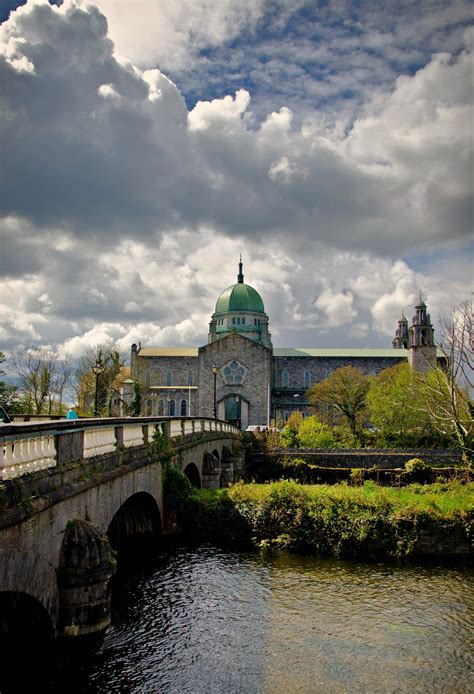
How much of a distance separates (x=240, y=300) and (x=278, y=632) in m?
75.5

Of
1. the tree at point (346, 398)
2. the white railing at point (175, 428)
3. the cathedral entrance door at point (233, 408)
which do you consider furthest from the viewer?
the cathedral entrance door at point (233, 408)

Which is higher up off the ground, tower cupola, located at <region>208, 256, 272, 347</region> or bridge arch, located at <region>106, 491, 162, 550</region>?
tower cupola, located at <region>208, 256, 272, 347</region>

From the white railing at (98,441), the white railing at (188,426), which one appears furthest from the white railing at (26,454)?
Answer: the white railing at (188,426)

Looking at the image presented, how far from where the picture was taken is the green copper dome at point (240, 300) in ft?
286

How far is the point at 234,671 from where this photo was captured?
36.9 feet

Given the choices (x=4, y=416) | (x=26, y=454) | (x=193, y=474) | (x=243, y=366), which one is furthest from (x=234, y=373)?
(x=26, y=454)

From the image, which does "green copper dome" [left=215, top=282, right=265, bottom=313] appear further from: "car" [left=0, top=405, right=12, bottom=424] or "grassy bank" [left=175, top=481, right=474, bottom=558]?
"car" [left=0, top=405, right=12, bottom=424]

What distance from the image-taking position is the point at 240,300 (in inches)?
3445

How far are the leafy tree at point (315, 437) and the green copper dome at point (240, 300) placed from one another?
38186 millimetres

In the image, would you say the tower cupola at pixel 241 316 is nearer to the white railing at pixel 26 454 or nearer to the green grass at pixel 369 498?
the green grass at pixel 369 498

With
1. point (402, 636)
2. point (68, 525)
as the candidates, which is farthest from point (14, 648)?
point (402, 636)

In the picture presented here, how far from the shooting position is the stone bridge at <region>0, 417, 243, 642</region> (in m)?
8.29

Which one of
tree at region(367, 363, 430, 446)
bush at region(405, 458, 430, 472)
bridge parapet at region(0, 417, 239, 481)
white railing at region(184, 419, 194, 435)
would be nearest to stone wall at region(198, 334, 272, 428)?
tree at region(367, 363, 430, 446)

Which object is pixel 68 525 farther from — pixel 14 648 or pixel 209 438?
pixel 209 438
